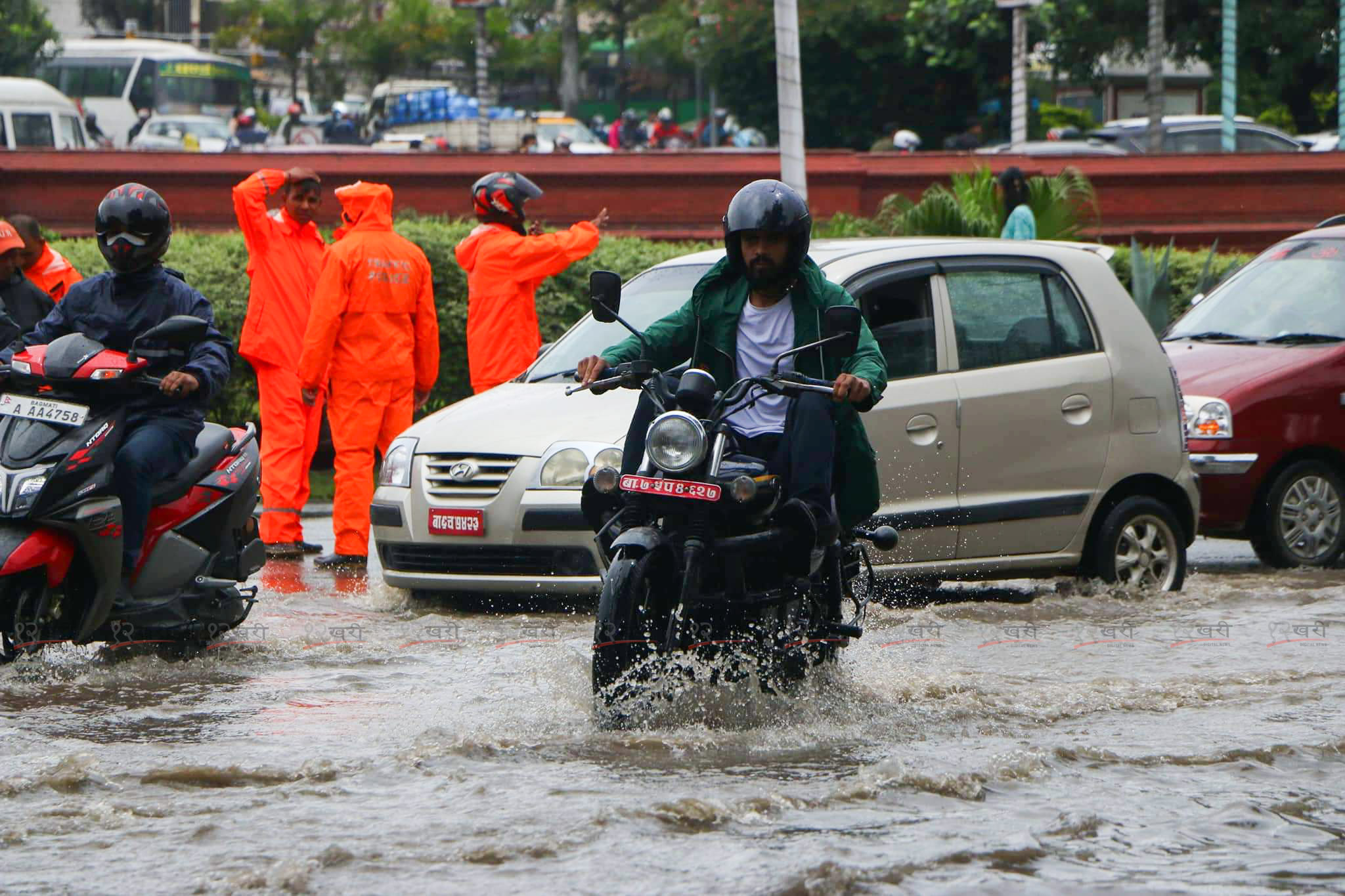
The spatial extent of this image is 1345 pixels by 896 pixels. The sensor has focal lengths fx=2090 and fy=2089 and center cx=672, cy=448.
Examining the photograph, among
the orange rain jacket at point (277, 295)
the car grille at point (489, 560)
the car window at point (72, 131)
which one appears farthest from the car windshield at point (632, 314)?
the car window at point (72, 131)

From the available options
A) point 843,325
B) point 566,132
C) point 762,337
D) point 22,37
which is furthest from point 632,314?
point 22,37

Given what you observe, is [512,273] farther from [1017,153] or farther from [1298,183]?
[1298,183]

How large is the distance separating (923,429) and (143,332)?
329cm

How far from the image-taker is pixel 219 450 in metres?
7.61

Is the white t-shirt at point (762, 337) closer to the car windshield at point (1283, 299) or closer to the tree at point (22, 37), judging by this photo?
the car windshield at point (1283, 299)

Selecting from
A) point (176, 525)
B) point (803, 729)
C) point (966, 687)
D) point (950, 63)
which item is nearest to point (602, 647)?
point (803, 729)

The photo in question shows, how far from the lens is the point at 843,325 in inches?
232

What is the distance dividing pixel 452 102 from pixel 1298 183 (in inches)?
1295

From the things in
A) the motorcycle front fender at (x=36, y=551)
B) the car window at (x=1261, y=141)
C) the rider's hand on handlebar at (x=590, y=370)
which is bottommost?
the motorcycle front fender at (x=36, y=551)

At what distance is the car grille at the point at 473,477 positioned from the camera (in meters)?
8.63

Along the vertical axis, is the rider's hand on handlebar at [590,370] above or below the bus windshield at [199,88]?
below

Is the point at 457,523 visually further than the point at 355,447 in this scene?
No

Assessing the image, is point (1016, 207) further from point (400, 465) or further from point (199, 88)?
point (199, 88)

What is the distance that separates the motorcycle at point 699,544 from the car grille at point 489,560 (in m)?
2.25
